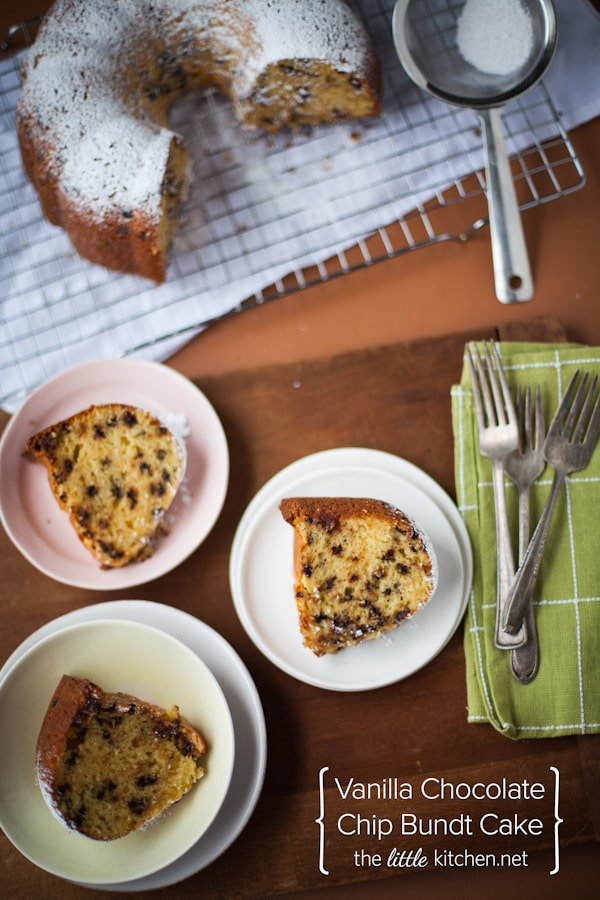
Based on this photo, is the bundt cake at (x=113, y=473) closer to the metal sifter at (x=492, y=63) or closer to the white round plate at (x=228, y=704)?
the white round plate at (x=228, y=704)

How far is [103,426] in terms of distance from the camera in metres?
2.08

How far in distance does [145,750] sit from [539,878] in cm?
105

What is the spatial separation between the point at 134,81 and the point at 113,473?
1.04m

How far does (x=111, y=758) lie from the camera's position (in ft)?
6.11

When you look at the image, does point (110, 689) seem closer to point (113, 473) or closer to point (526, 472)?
point (113, 473)

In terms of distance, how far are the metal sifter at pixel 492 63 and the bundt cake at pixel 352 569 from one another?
27.9 inches

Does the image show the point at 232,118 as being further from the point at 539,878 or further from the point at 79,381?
the point at 539,878

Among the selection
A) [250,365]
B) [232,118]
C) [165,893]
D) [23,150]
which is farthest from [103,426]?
[165,893]

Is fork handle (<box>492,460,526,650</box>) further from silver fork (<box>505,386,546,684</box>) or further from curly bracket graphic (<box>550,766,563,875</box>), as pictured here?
curly bracket graphic (<box>550,766,563,875</box>)

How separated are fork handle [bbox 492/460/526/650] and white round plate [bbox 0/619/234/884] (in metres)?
0.70

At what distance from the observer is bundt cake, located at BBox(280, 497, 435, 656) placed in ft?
6.36

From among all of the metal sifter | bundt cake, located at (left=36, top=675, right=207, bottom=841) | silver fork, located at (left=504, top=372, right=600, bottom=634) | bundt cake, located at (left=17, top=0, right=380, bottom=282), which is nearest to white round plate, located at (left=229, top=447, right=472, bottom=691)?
silver fork, located at (left=504, top=372, right=600, bottom=634)

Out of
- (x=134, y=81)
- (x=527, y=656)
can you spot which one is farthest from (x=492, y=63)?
(x=527, y=656)

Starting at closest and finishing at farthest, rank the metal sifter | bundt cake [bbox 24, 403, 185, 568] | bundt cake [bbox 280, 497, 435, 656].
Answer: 1. bundt cake [bbox 280, 497, 435, 656]
2. bundt cake [bbox 24, 403, 185, 568]
3. the metal sifter
